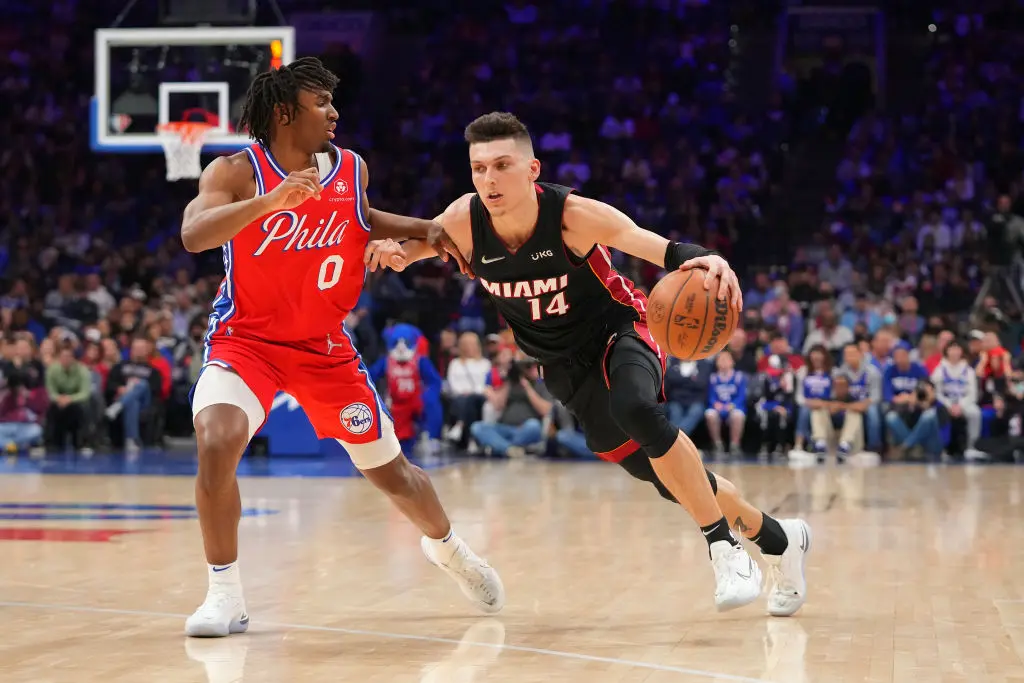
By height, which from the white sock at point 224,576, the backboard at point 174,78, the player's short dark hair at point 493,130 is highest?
the backboard at point 174,78

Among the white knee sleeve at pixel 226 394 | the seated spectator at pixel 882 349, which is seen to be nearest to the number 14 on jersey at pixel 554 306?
the white knee sleeve at pixel 226 394

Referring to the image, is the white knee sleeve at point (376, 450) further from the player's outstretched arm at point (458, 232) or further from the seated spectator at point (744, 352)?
the seated spectator at point (744, 352)

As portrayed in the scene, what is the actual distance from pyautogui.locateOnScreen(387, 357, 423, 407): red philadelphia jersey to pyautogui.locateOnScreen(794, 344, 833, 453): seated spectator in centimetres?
411

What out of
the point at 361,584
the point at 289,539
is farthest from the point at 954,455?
the point at 361,584

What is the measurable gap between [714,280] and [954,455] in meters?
10.7

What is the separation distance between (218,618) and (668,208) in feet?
52.1

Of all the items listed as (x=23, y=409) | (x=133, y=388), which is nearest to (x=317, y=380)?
(x=133, y=388)

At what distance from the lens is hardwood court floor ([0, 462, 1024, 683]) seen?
13.8 feet

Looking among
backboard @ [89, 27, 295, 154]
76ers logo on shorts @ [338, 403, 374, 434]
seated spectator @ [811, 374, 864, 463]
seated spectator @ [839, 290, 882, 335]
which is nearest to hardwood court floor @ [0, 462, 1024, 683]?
76ers logo on shorts @ [338, 403, 374, 434]

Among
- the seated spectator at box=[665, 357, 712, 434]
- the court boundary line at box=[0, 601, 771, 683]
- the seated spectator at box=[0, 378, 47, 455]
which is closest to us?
the court boundary line at box=[0, 601, 771, 683]

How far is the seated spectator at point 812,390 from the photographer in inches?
562

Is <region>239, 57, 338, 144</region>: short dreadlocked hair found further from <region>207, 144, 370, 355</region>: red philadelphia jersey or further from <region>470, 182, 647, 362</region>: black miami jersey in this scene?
<region>470, 182, 647, 362</region>: black miami jersey

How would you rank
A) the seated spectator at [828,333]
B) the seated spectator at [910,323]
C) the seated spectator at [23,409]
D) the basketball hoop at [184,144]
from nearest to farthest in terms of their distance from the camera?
the basketball hoop at [184,144] → the seated spectator at [23,409] → the seated spectator at [828,333] → the seated spectator at [910,323]

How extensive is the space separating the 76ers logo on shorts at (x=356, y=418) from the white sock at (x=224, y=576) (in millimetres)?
647
